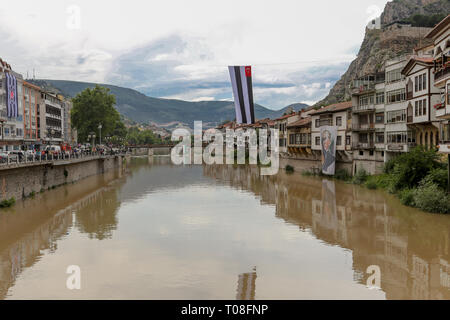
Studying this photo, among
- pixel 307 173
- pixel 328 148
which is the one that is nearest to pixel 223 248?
pixel 328 148

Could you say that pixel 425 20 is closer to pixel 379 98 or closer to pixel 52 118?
pixel 379 98

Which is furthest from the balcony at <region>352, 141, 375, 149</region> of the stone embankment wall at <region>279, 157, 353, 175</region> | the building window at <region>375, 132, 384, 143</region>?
the stone embankment wall at <region>279, 157, 353, 175</region>

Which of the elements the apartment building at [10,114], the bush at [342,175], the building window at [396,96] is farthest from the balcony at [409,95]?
the apartment building at [10,114]

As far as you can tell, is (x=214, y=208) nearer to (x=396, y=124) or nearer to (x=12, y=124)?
(x=396, y=124)

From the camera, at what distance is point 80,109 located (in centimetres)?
8988

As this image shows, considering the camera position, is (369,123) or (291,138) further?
(291,138)

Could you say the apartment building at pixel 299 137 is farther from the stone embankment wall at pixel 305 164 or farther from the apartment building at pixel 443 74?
the apartment building at pixel 443 74

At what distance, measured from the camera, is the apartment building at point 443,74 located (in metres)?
28.0

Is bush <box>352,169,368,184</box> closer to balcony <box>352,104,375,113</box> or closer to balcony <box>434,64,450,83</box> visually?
balcony <box>352,104,375,113</box>

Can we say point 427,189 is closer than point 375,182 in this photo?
Yes

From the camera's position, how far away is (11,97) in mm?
54906

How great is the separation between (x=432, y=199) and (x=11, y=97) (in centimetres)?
4934
